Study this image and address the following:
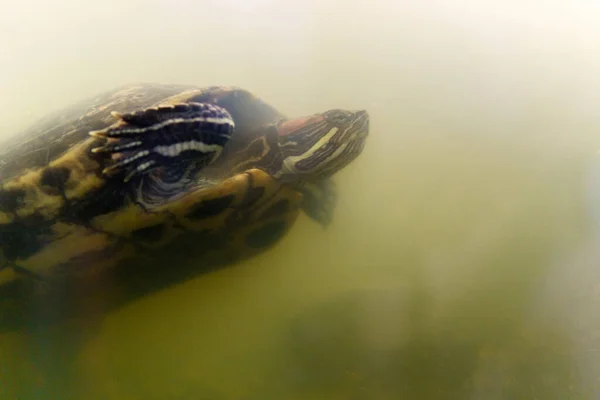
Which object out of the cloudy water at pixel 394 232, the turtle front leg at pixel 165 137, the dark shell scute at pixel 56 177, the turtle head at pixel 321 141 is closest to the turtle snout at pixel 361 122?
the turtle head at pixel 321 141

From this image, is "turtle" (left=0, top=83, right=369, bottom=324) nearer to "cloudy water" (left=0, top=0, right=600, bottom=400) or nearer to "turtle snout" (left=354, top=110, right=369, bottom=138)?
"turtle snout" (left=354, top=110, right=369, bottom=138)

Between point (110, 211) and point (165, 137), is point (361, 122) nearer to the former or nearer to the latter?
point (165, 137)

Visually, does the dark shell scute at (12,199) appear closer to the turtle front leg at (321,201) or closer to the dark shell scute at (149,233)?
the dark shell scute at (149,233)

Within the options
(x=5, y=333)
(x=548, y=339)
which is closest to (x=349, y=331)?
(x=548, y=339)

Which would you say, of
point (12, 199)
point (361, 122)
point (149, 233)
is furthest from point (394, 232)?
point (12, 199)

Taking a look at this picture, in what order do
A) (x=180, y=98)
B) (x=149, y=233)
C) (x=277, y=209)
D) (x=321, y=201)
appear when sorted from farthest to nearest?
(x=321, y=201) → (x=277, y=209) → (x=180, y=98) → (x=149, y=233)
